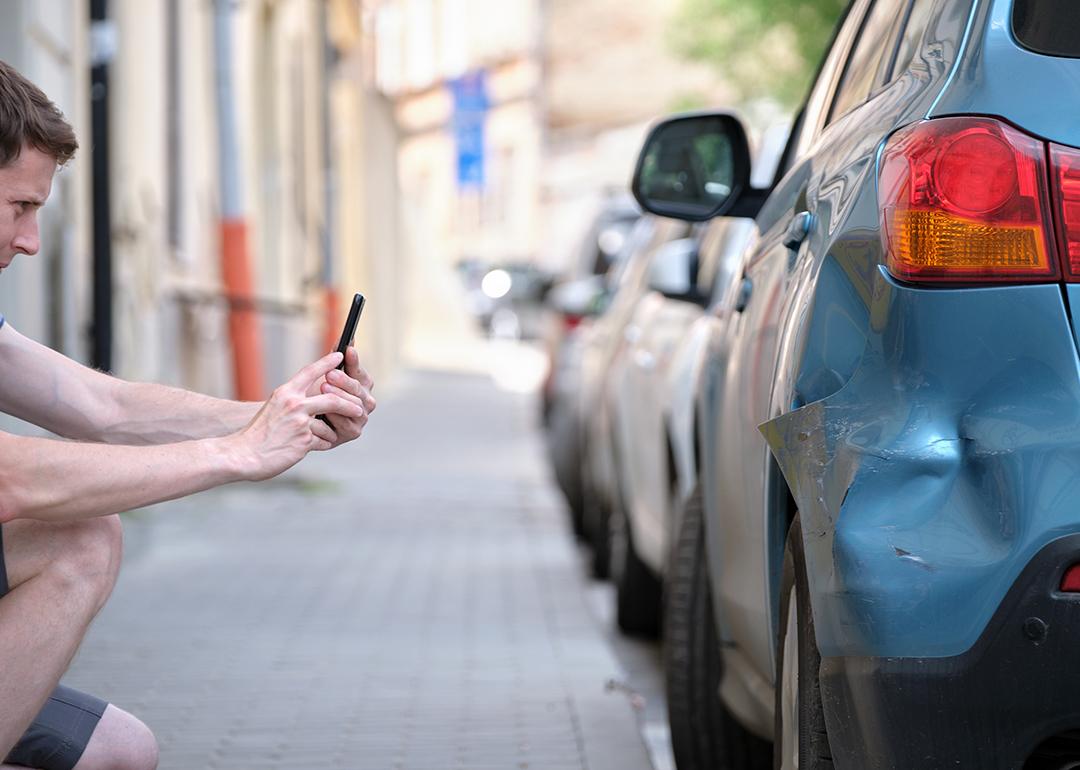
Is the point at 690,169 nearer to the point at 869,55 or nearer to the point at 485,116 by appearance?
the point at 869,55

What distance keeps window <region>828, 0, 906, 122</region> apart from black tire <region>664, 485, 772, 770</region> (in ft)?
3.77

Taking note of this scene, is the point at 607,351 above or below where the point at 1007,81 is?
below

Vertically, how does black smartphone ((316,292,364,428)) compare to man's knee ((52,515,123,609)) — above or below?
above

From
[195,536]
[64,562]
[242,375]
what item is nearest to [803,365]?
[64,562]

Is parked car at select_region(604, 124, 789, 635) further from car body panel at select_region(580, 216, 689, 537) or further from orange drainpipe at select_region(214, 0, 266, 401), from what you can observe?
orange drainpipe at select_region(214, 0, 266, 401)

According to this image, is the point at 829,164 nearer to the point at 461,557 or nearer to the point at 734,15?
the point at 461,557

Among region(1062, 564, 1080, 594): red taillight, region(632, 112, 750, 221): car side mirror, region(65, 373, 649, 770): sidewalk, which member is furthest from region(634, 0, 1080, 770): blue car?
region(65, 373, 649, 770): sidewalk

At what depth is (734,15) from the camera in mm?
28859

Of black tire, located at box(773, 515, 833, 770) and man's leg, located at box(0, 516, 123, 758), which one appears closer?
black tire, located at box(773, 515, 833, 770)

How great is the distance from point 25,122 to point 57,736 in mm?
1100

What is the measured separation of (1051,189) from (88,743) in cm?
197

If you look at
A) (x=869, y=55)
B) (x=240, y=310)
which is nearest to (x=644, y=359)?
(x=869, y=55)

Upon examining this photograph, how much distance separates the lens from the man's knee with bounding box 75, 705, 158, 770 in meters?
3.62

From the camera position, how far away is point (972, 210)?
104 inches
